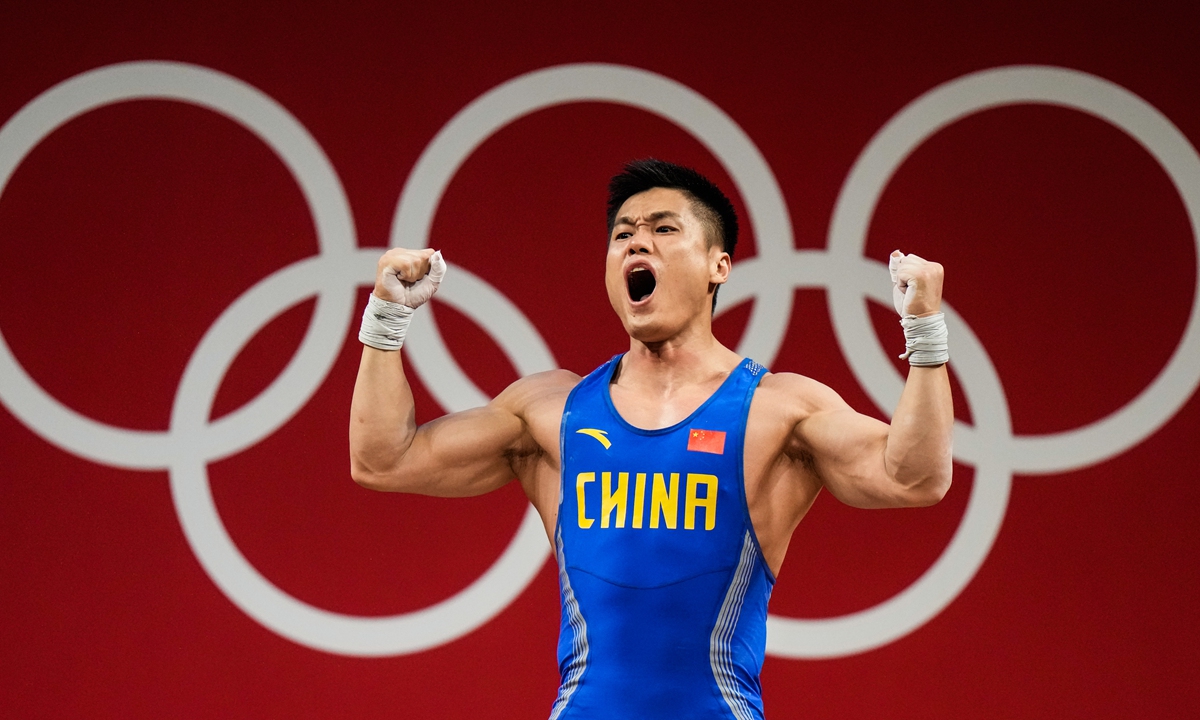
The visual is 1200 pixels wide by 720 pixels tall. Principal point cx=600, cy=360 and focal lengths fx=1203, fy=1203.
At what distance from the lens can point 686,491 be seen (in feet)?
8.32

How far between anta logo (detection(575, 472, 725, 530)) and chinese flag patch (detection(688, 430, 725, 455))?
0.19 ft

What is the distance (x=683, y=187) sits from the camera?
111 inches

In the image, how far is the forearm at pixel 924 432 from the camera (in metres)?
2.29

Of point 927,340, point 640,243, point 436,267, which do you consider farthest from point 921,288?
point 436,267

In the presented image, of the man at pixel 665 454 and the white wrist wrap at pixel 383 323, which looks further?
the white wrist wrap at pixel 383 323

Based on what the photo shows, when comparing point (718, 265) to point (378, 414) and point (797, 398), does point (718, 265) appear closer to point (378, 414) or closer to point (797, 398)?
point (797, 398)

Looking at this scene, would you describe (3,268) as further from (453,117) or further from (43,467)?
(453,117)

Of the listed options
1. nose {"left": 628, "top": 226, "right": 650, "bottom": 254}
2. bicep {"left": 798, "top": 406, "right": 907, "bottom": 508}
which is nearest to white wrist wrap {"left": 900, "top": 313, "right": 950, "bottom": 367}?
bicep {"left": 798, "top": 406, "right": 907, "bottom": 508}

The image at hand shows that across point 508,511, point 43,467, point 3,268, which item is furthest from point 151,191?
point 508,511

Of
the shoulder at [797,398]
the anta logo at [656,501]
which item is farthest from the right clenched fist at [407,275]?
the shoulder at [797,398]

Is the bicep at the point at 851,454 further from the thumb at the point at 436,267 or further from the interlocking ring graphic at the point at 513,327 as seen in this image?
the interlocking ring graphic at the point at 513,327

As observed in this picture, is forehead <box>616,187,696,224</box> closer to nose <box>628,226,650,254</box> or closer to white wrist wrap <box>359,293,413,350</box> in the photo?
nose <box>628,226,650,254</box>

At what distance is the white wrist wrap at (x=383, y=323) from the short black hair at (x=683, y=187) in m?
0.57

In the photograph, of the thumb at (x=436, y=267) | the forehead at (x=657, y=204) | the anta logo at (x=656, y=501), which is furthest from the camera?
the forehead at (x=657, y=204)
